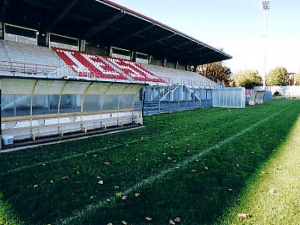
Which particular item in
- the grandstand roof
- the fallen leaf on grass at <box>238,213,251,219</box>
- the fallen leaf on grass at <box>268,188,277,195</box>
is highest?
the grandstand roof

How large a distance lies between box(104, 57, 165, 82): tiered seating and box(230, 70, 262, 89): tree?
157ft

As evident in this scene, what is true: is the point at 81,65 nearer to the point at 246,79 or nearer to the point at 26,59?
the point at 26,59

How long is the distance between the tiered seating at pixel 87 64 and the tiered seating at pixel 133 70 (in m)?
1.77

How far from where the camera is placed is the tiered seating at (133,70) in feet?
75.6

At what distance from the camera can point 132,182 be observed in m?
4.33

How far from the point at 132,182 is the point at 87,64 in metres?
18.2

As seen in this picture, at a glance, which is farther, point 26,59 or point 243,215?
point 26,59

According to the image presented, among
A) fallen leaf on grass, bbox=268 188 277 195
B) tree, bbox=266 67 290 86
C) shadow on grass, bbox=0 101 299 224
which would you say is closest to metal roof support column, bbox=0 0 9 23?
shadow on grass, bbox=0 101 299 224

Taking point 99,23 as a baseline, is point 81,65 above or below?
below

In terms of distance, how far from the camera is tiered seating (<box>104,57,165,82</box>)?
907 inches

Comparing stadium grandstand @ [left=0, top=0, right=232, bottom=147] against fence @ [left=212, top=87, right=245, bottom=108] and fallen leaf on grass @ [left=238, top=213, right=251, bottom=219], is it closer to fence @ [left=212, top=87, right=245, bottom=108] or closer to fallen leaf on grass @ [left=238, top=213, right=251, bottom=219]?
fence @ [left=212, top=87, right=245, bottom=108]

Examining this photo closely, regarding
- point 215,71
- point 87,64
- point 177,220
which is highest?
point 215,71

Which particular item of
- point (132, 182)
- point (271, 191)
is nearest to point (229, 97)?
point (271, 191)

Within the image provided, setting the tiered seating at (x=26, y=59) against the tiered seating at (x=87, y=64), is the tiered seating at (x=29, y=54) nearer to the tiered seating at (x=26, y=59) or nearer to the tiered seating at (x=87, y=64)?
Result: the tiered seating at (x=26, y=59)
